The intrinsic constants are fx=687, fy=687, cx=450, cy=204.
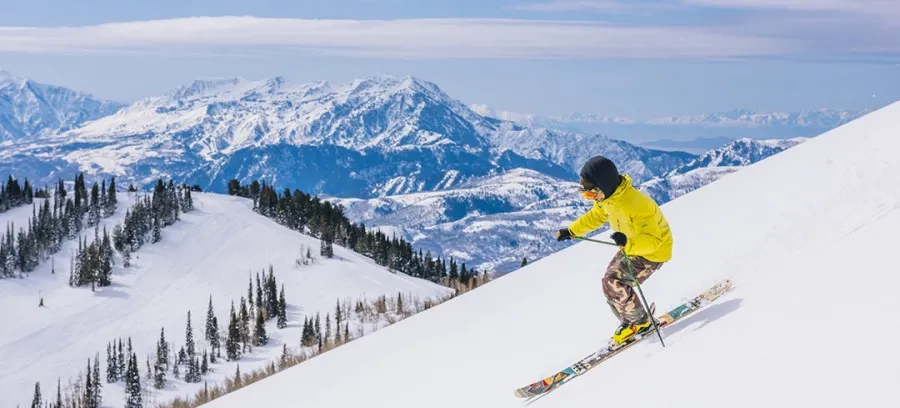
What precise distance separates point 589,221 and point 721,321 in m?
3.48

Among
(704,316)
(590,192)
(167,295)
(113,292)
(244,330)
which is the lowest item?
(244,330)

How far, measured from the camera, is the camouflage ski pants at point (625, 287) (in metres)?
12.1

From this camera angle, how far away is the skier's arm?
12.8m

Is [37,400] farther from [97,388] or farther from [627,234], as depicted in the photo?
[627,234]

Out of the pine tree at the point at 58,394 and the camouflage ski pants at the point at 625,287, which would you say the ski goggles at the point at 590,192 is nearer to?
the camouflage ski pants at the point at 625,287

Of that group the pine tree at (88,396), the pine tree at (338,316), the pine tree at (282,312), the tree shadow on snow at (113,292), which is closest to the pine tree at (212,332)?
the pine tree at (282,312)

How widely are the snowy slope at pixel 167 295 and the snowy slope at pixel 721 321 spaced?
109157 mm

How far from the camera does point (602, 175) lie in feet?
38.2

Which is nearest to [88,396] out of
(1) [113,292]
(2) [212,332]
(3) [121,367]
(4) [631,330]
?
(3) [121,367]

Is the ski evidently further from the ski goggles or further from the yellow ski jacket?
the ski goggles

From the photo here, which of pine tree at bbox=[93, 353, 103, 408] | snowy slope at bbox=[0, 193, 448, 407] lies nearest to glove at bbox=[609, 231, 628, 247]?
snowy slope at bbox=[0, 193, 448, 407]

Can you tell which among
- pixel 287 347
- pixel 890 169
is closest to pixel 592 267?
pixel 890 169

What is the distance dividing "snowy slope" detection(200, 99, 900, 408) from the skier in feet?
2.11

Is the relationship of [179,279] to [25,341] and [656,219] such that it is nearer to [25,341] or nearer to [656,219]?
[25,341]
